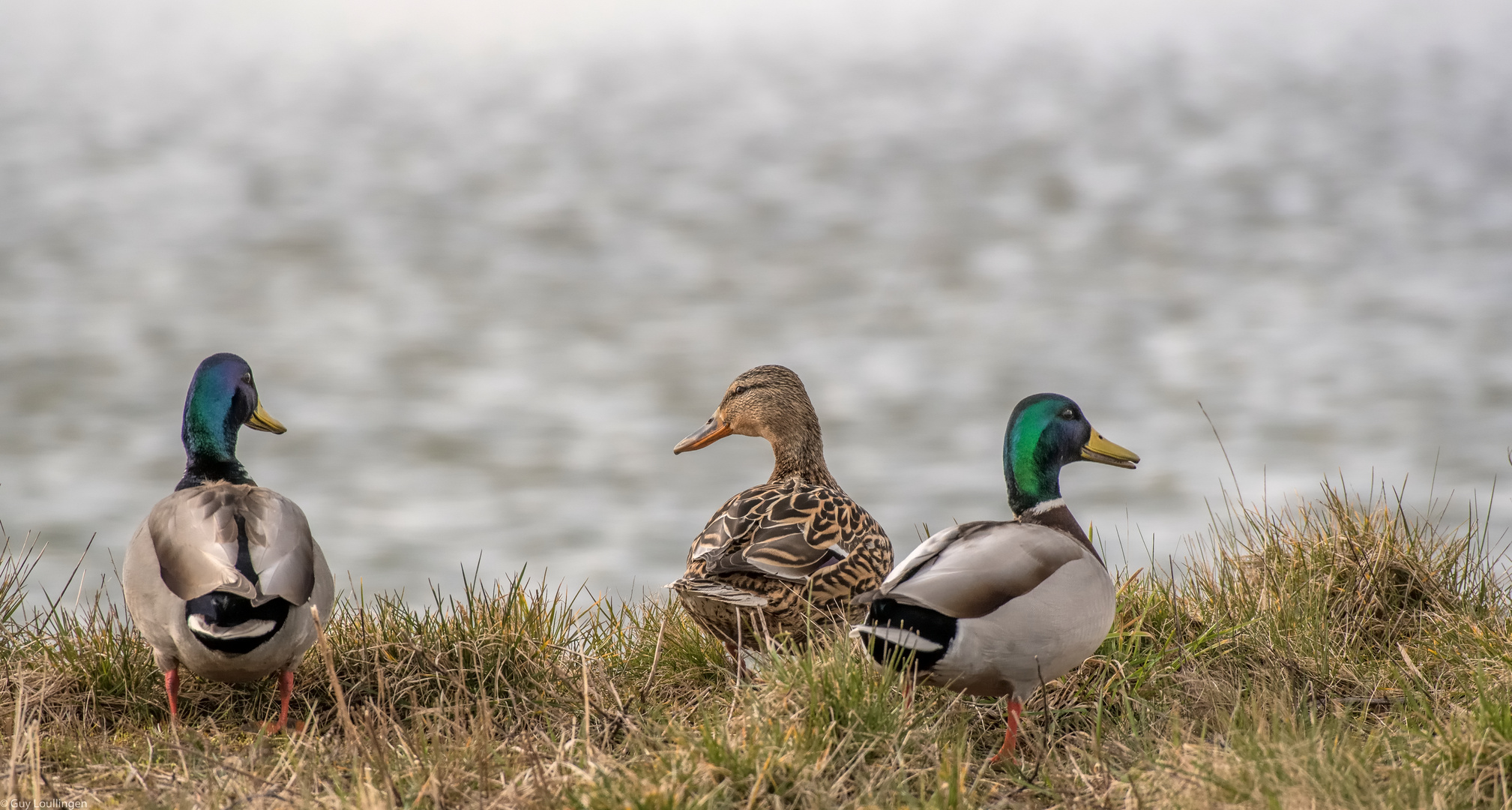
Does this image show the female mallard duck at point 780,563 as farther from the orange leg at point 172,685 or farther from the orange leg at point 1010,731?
the orange leg at point 172,685

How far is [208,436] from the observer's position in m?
4.69

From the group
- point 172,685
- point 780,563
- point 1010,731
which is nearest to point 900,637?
point 1010,731

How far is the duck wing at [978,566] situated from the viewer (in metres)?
3.56

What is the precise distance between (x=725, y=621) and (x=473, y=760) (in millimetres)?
1117

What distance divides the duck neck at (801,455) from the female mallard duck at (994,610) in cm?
144

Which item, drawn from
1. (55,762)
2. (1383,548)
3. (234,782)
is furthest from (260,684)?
(1383,548)

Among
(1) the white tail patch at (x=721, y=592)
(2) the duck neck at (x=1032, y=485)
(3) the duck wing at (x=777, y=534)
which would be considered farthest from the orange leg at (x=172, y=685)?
(2) the duck neck at (x=1032, y=485)

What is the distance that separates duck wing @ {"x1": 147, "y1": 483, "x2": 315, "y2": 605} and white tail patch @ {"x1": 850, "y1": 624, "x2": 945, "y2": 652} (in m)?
1.59

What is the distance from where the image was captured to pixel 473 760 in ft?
11.0

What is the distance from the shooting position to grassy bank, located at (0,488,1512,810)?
10.3 feet

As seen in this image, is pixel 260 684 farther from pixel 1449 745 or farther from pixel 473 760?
pixel 1449 745

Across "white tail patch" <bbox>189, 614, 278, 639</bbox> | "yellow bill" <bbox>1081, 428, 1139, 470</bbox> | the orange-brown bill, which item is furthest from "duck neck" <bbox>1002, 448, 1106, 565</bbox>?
"white tail patch" <bbox>189, 614, 278, 639</bbox>

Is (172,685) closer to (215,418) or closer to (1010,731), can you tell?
(215,418)

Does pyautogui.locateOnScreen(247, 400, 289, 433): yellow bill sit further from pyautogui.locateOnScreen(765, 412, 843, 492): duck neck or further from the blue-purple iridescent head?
pyautogui.locateOnScreen(765, 412, 843, 492): duck neck
